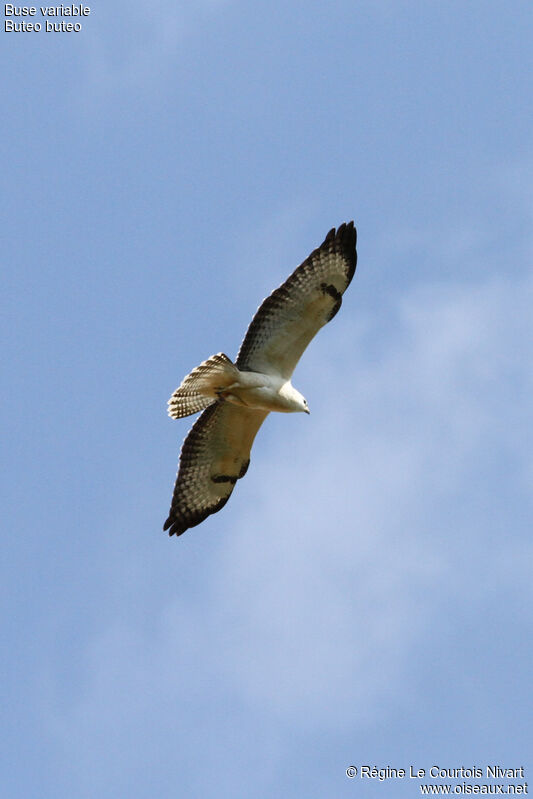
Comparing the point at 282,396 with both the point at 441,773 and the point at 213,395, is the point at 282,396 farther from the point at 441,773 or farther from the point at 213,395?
the point at 441,773

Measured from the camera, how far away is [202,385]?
13812mm

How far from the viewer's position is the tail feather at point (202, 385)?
1344 cm

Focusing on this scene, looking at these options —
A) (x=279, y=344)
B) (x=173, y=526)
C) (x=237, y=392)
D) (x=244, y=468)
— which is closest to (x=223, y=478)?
(x=244, y=468)

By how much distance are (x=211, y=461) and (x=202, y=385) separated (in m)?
1.56

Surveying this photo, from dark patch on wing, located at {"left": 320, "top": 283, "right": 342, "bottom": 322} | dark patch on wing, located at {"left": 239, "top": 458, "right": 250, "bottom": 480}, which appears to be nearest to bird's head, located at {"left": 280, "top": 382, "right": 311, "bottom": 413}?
dark patch on wing, located at {"left": 320, "top": 283, "right": 342, "bottom": 322}

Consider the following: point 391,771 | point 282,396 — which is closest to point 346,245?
point 282,396

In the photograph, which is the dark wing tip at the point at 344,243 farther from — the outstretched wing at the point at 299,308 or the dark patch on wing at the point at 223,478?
the dark patch on wing at the point at 223,478

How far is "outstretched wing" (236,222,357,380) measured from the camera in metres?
14.0

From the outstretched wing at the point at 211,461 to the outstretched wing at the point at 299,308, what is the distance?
0.68m

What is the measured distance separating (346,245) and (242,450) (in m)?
2.64

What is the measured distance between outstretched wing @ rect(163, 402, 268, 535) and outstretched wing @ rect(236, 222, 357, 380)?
2.23 feet

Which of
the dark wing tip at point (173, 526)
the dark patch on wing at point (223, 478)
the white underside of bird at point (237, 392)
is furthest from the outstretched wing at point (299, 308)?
the dark wing tip at point (173, 526)

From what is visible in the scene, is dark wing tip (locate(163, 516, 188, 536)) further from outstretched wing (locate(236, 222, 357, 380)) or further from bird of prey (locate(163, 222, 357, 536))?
outstretched wing (locate(236, 222, 357, 380))

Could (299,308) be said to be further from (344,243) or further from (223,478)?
(223,478)
